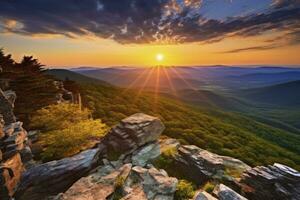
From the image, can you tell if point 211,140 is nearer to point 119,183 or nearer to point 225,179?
point 225,179

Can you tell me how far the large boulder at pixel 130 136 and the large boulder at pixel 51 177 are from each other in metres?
5.00

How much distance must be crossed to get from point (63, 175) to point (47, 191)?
66.8 inches

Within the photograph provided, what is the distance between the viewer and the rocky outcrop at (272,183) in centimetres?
1980

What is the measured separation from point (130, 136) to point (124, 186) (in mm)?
8897

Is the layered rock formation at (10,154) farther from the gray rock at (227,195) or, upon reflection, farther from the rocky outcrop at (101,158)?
the gray rock at (227,195)

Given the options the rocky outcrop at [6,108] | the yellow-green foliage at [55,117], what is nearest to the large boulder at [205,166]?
the yellow-green foliage at [55,117]

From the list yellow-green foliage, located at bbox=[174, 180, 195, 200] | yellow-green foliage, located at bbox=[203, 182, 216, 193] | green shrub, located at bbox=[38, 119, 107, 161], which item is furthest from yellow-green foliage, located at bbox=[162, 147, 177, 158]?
green shrub, located at bbox=[38, 119, 107, 161]

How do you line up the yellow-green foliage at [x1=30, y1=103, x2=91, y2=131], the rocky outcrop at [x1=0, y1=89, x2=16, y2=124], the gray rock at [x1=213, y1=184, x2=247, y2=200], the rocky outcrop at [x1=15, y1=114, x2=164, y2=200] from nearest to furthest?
the gray rock at [x1=213, y1=184, x2=247, y2=200]
the rocky outcrop at [x1=15, y1=114, x2=164, y2=200]
the rocky outcrop at [x1=0, y1=89, x2=16, y2=124]
the yellow-green foliage at [x1=30, y1=103, x2=91, y2=131]

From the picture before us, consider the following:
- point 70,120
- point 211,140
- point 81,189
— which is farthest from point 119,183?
point 211,140

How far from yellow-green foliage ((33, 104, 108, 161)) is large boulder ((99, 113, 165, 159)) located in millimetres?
1971

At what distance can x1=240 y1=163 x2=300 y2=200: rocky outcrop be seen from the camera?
65.0ft

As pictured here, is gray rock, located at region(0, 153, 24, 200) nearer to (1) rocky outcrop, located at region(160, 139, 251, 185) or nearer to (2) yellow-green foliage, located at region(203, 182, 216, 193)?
(1) rocky outcrop, located at region(160, 139, 251, 185)

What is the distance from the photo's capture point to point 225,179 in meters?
23.3

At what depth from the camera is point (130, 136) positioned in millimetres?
27578
